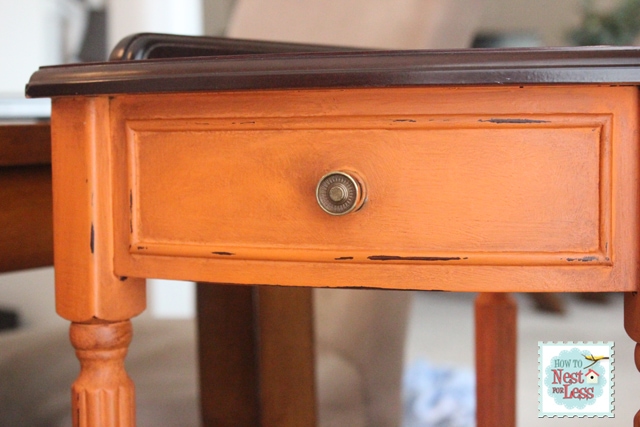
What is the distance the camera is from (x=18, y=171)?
2.09 feet

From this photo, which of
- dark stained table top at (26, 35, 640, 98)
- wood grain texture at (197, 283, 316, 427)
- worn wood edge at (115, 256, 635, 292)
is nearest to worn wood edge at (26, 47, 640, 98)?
dark stained table top at (26, 35, 640, 98)

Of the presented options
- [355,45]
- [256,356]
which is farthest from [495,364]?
A: [355,45]

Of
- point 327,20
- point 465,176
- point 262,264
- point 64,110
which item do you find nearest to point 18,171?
point 64,110

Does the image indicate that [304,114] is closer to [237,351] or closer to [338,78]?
[338,78]

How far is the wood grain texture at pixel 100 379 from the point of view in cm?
49

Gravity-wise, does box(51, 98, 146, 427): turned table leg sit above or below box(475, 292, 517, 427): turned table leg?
above

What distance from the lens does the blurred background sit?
86 cm

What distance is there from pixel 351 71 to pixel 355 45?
596mm

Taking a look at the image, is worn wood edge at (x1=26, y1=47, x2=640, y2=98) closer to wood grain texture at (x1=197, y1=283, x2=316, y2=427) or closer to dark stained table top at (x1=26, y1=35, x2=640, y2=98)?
dark stained table top at (x1=26, y1=35, x2=640, y2=98)

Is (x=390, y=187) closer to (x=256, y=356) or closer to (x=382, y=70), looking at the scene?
(x=382, y=70)

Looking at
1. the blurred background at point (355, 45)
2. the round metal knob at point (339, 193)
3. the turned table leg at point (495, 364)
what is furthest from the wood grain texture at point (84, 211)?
the turned table leg at point (495, 364)

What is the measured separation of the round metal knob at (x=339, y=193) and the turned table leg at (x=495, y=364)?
460 mm

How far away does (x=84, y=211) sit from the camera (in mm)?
468

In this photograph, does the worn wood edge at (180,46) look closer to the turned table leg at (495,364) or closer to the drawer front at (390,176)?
the drawer front at (390,176)
